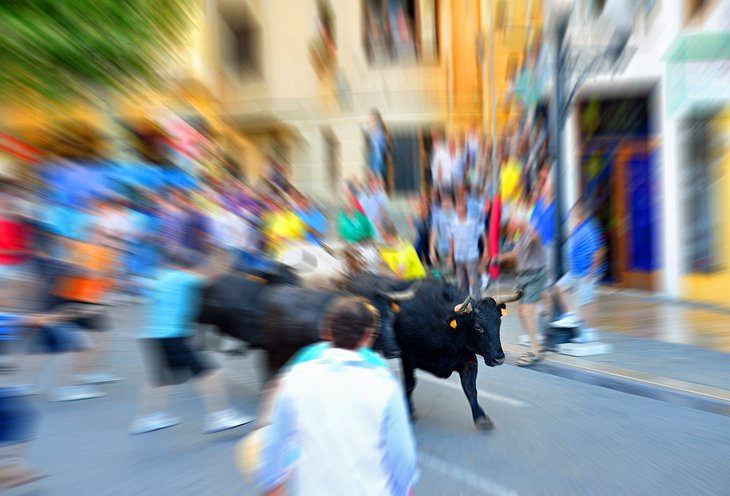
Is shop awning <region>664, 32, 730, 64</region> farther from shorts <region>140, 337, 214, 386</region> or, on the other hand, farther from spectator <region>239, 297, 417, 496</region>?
spectator <region>239, 297, 417, 496</region>

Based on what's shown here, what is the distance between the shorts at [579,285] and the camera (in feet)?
26.8

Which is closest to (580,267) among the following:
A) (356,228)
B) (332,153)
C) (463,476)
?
(356,228)

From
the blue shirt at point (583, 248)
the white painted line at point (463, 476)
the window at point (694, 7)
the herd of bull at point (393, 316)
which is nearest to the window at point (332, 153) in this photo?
the blue shirt at point (583, 248)

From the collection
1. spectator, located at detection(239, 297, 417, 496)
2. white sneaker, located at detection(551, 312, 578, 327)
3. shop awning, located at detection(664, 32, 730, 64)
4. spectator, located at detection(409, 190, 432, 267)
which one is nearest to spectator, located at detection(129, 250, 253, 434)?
spectator, located at detection(239, 297, 417, 496)

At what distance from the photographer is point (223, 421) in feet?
16.7

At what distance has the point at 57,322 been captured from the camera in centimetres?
541

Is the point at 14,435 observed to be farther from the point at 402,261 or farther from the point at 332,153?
the point at 332,153

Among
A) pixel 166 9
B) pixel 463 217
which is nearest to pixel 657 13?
pixel 463 217

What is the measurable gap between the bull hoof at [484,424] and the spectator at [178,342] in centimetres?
188

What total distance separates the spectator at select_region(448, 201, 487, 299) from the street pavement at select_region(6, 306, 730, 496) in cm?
237

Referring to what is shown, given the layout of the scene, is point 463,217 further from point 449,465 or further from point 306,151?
point 306,151

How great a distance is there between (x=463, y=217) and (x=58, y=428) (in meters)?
5.31

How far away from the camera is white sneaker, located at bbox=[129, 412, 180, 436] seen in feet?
16.7

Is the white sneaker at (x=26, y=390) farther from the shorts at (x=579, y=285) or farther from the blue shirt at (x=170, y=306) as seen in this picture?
the shorts at (x=579, y=285)
